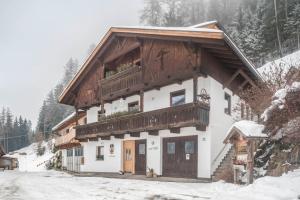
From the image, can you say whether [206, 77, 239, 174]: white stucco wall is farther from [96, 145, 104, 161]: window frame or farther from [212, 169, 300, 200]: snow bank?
[96, 145, 104, 161]: window frame

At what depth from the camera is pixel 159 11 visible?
5859cm

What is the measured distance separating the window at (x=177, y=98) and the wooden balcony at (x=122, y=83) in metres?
2.22

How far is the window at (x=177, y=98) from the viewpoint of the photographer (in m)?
20.9

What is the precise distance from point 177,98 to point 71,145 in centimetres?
1870

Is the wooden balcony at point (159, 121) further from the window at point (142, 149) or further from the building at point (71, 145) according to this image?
the building at point (71, 145)

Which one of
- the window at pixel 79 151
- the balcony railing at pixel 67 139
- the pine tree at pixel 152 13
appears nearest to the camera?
the window at pixel 79 151

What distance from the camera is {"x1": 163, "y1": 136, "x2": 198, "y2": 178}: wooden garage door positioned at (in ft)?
64.0

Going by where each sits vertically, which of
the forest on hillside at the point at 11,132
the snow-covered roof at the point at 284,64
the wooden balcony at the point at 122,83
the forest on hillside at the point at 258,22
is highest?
the forest on hillside at the point at 258,22

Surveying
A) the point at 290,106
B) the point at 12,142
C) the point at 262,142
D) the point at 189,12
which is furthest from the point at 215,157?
the point at 12,142

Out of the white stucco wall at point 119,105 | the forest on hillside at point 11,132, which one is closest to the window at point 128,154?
the white stucco wall at point 119,105

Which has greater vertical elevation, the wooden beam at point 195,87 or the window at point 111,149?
the wooden beam at point 195,87

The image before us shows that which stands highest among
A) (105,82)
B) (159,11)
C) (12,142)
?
(159,11)

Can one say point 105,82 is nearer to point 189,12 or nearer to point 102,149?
point 102,149

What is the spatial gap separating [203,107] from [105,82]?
10289mm
